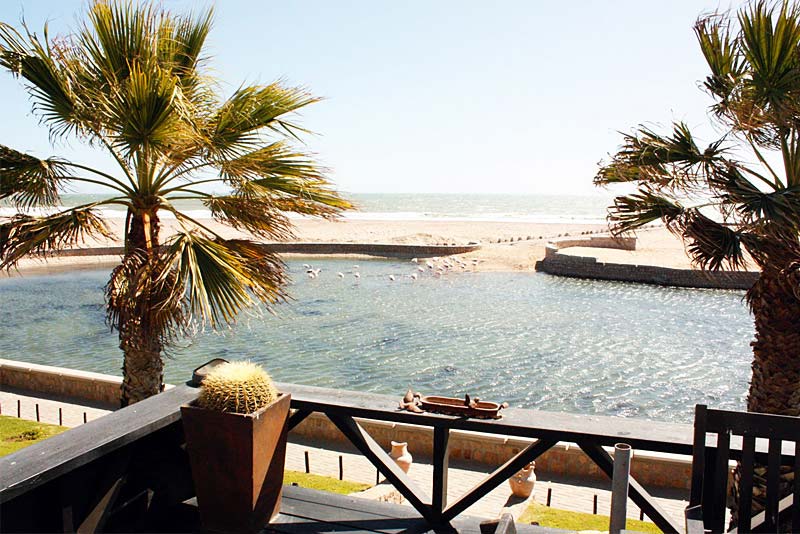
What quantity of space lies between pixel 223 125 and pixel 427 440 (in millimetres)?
5337

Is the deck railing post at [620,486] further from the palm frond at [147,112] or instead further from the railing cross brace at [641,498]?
the palm frond at [147,112]

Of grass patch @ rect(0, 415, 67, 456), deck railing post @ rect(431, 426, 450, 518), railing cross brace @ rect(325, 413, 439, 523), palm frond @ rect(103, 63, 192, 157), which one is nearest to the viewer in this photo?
deck railing post @ rect(431, 426, 450, 518)

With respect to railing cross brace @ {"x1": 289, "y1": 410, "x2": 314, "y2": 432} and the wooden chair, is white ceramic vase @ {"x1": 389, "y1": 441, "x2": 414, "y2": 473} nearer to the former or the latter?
railing cross brace @ {"x1": 289, "y1": 410, "x2": 314, "y2": 432}

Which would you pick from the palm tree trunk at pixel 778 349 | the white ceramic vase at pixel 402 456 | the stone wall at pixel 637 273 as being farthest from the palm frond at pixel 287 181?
the stone wall at pixel 637 273

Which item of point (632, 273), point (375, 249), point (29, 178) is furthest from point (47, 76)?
point (375, 249)

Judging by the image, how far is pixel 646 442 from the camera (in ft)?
9.60

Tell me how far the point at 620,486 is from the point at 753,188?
439 cm

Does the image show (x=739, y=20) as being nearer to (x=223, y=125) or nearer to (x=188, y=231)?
(x=223, y=125)

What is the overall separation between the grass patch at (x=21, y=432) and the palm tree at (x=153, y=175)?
10.9 feet

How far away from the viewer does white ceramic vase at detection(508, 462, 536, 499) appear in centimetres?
720

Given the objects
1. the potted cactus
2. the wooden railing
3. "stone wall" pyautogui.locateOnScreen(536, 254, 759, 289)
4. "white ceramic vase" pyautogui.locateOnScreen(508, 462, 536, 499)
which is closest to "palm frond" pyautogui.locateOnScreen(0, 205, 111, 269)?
the wooden railing

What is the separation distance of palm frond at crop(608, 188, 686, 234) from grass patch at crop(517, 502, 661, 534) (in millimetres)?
2886

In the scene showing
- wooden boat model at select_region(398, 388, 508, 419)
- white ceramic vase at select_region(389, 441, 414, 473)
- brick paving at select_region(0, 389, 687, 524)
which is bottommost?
brick paving at select_region(0, 389, 687, 524)

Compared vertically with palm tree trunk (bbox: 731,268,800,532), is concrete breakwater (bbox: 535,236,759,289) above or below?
below
